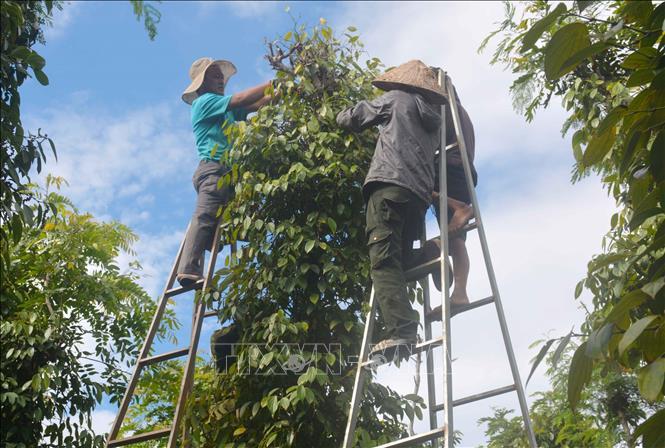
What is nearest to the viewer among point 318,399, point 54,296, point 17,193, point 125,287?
point 17,193

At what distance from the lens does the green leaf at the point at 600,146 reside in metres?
2.08

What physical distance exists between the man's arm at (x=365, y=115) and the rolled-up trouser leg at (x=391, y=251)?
47cm

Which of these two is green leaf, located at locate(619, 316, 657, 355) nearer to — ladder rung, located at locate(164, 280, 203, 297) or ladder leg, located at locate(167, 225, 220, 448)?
ladder leg, located at locate(167, 225, 220, 448)

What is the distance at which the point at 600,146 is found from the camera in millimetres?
2115

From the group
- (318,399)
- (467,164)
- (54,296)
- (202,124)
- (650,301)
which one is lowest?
(650,301)

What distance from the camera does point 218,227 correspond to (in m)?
5.55

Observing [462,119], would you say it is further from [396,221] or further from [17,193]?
[17,193]

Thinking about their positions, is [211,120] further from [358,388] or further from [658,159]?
[658,159]

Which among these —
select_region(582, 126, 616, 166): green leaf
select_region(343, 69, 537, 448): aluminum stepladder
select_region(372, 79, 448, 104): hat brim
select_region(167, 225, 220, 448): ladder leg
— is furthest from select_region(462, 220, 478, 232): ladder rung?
select_region(582, 126, 616, 166): green leaf

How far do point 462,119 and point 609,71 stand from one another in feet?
4.83

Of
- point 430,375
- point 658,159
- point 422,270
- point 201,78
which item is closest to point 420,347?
point 422,270

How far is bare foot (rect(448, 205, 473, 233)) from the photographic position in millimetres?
4656

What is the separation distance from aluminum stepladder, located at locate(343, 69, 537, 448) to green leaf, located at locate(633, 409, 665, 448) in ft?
6.25

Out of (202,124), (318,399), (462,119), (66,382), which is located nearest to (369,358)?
(318,399)
